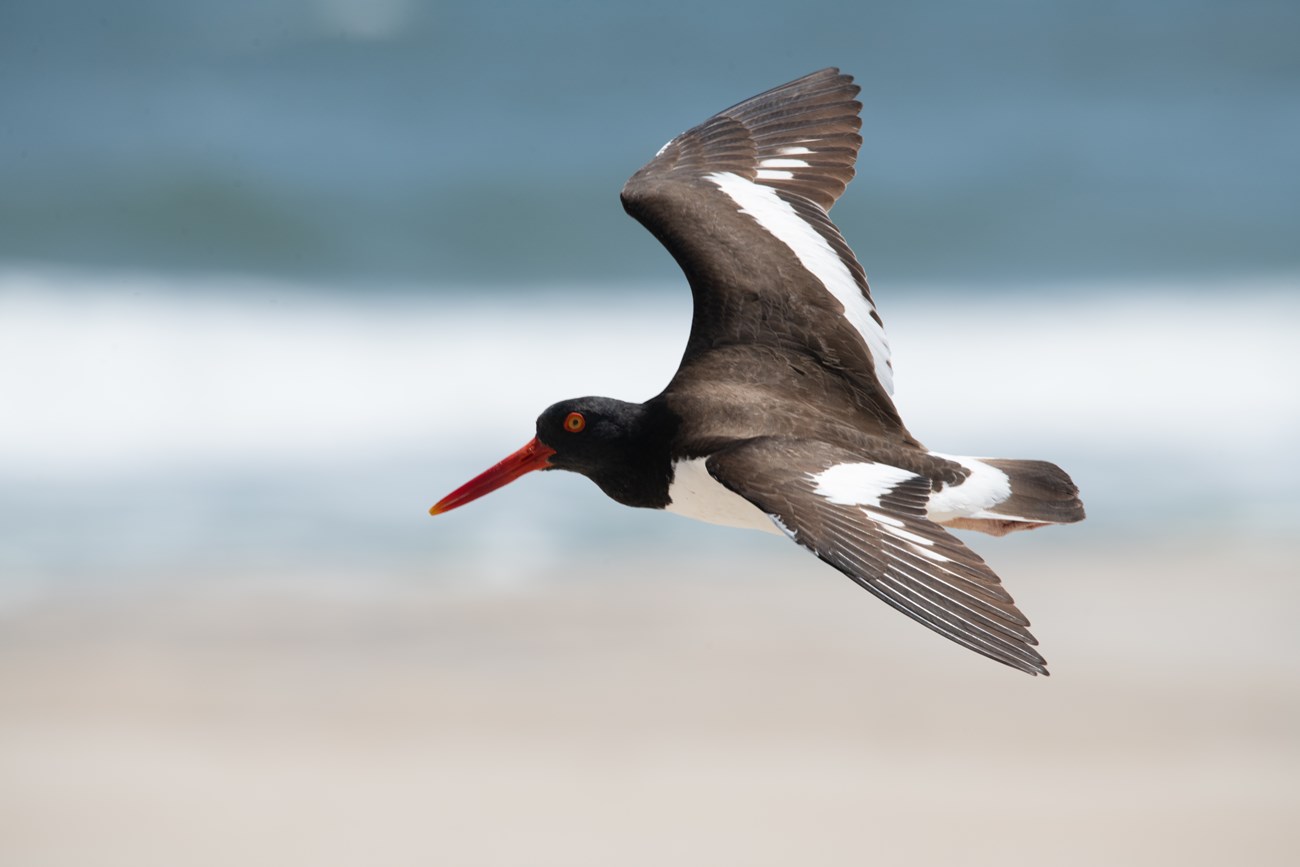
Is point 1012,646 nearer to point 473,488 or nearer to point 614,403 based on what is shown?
point 614,403

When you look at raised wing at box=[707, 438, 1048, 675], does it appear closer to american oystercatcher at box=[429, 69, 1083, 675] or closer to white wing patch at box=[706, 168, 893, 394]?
american oystercatcher at box=[429, 69, 1083, 675]

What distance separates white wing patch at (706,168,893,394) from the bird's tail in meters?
0.52

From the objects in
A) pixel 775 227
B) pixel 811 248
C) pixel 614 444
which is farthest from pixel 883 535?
pixel 775 227

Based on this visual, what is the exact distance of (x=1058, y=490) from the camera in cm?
390

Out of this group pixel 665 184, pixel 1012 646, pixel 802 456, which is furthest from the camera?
pixel 665 184

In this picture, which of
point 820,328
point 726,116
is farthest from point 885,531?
point 726,116

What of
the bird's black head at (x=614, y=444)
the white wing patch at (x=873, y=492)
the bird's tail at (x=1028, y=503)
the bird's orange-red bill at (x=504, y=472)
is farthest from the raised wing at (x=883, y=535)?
the bird's orange-red bill at (x=504, y=472)

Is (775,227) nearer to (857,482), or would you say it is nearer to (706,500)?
(706,500)

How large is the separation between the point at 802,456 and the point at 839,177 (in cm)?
172

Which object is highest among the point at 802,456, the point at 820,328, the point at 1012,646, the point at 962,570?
the point at 820,328

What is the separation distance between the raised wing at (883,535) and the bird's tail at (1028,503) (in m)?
0.28

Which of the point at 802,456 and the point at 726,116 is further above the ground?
the point at 726,116

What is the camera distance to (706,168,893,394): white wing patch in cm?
444

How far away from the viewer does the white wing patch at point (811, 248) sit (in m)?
4.44
